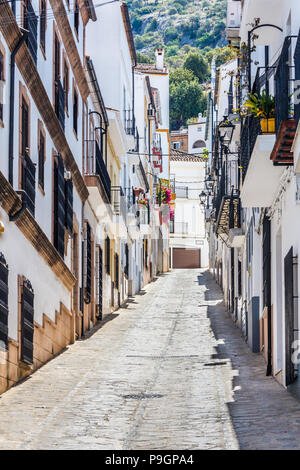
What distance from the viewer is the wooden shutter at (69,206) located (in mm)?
21116

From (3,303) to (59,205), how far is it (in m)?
6.10

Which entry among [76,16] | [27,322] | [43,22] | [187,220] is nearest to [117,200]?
[76,16]

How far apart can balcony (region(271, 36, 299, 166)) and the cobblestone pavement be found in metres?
3.54

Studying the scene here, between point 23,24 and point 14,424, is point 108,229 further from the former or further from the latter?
point 14,424

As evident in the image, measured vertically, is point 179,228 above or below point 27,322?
above

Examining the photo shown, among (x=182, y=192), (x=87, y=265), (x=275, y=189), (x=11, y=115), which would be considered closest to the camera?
(x=11, y=115)

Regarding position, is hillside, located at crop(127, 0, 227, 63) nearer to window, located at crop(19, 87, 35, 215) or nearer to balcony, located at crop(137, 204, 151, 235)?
balcony, located at crop(137, 204, 151, 235)

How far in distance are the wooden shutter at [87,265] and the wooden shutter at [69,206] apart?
293 centimetres

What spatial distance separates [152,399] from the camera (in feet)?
46.0

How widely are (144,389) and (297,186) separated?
4760 mm

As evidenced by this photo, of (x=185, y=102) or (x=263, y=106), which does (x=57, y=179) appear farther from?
(x=185, y=102)

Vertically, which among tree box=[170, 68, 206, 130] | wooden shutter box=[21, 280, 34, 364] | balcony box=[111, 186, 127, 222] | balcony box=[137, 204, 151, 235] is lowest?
wooden shutter box=[21, 280, 34, 364]

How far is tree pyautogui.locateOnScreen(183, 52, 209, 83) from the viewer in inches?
4946

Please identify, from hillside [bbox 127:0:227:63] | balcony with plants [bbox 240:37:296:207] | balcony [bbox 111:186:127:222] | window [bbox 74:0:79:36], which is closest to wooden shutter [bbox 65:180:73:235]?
window [bbox 74:0:79:36]
